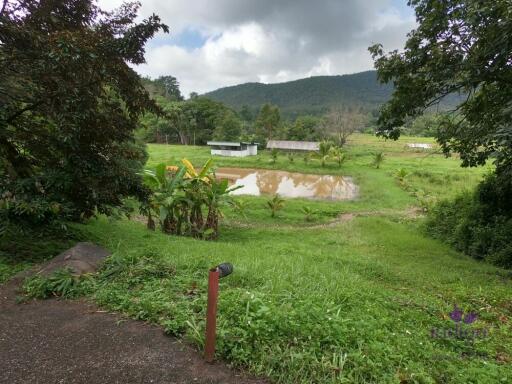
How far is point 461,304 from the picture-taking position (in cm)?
532

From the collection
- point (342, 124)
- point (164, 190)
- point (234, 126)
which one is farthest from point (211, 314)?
point (342, 124)

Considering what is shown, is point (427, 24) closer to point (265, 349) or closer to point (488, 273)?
point (488, 273)

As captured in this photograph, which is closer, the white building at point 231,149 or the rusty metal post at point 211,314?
the rusty metal post at point 211,314

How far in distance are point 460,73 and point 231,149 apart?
40973 millimetres

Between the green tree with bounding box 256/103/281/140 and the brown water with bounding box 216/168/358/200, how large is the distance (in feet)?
70.1

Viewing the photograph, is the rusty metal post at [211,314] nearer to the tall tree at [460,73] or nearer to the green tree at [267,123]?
the tall tree at [460,73]

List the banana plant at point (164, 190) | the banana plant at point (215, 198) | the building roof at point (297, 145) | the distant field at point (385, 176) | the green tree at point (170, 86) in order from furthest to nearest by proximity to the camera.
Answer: the green tree at point (170, 86) < the building roof at point (297, 145) < the distant field at point (385, 176) < the banana plant at point (215, 198) < the banana plant at point (164, 190)

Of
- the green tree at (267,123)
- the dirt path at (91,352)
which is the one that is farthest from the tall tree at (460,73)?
the green tree at (267,123)

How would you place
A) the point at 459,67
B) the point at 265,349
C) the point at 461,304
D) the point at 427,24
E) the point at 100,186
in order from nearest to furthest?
1. the point at 265,349
2. the point at 461,304
3. the point at 100,186
4. the point at 459,67
5. the point at 427,24

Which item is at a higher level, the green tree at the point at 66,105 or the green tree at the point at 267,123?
the green tree at the point at 267,123

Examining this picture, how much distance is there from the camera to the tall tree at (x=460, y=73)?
645 cm

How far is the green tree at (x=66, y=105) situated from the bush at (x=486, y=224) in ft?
31.4

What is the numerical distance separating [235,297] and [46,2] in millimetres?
5635

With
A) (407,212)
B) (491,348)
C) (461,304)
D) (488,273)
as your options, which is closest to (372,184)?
(407,212)
